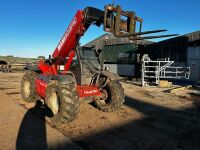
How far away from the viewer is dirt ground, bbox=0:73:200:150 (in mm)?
4672

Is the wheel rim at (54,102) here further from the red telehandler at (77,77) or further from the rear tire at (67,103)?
the rear tire at (67,103)

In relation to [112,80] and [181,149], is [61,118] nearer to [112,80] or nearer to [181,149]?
[112,80]

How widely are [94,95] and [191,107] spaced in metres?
4.08

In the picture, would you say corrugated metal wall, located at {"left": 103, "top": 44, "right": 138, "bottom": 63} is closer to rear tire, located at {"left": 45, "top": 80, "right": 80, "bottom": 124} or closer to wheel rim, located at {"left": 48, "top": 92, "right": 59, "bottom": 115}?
wheel rim, located at {"left": 48, "top": 92, "right": 59, "bottom": 115}

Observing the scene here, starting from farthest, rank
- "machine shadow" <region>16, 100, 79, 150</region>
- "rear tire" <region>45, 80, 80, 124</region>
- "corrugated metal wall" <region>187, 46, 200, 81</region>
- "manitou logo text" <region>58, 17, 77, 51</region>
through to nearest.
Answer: "corrugated metal wall" <region>187, 46, 200, 81</region> < "manitou logo text" <region>58, 17, 77, 51</region> < "rear tire" <region>45, 80, 80, 124</region> < "machine shadow" <region>16, 100, 79, 150</region>

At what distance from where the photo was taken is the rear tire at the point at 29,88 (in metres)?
8.18

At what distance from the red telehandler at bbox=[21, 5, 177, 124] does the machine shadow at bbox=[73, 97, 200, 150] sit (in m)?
0.96

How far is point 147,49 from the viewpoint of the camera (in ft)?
65.9

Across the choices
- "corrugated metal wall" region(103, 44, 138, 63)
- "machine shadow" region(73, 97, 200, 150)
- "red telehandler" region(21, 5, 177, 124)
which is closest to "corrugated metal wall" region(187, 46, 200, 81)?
"corrugated metal wall" region(103, 44, 138, 63)

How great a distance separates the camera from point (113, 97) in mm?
6984

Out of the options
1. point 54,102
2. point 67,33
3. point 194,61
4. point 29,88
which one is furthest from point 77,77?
point 194,61

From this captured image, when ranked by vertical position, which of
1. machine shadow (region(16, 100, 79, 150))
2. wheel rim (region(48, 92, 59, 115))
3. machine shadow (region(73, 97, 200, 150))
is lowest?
machine shadow (region(73, 97, 200, 150))

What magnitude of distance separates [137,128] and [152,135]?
22.2 inches

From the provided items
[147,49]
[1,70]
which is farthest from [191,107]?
[1,70]
